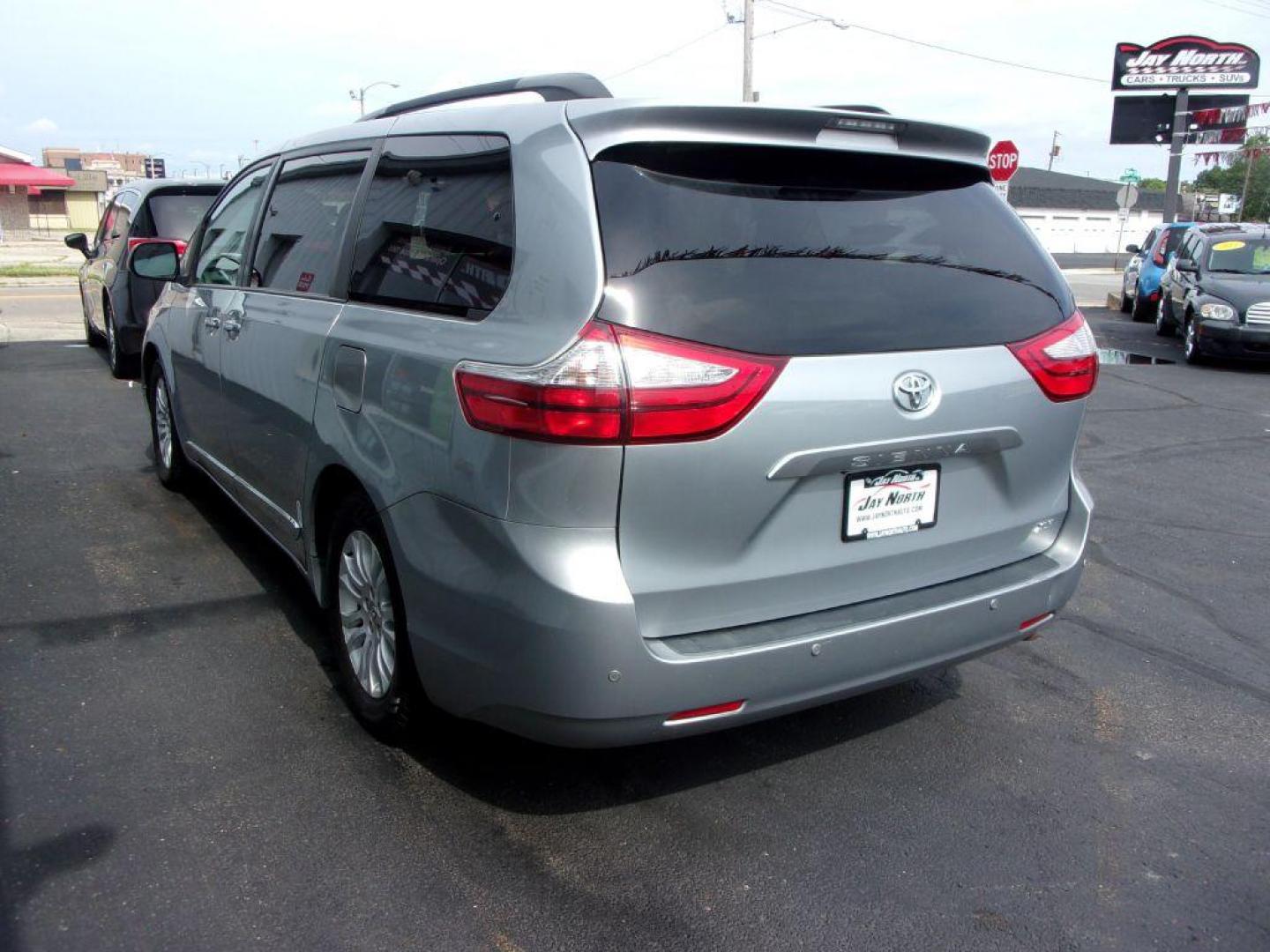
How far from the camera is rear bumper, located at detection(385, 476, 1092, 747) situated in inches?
102

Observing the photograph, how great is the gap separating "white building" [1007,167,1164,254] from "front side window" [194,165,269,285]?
65.5 metres

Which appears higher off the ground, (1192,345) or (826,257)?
(826,257)

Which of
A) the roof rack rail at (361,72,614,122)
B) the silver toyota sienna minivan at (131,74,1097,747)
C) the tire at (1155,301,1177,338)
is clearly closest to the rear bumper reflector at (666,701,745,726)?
the silver toyota sienna minivan at (131,74,1097,747)

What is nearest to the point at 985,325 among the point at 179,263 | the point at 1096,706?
the point at 1096,706

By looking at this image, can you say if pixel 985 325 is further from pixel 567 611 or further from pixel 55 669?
pixel 55 669

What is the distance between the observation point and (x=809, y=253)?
113 inches

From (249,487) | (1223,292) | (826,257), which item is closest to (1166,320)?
(1223,292)

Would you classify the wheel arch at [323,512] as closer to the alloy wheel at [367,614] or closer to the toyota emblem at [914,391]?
the alloy wheel at [367,614]

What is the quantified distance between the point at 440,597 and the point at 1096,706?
8.07 ft

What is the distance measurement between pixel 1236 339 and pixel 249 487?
11740 millimetres

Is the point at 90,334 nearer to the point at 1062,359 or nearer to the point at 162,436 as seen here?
the point at 162,436

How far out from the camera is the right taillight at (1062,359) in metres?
3.19

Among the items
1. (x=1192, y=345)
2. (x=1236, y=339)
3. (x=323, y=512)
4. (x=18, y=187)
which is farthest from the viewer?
(x=18, y=187)

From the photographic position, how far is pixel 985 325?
123 inches
